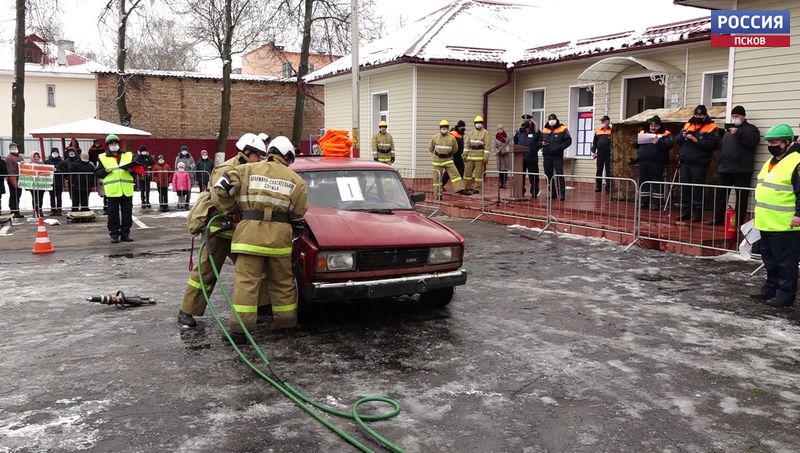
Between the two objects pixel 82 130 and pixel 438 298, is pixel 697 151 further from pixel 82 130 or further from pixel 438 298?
pixel 82 130

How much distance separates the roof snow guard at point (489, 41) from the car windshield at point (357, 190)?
9505 mm

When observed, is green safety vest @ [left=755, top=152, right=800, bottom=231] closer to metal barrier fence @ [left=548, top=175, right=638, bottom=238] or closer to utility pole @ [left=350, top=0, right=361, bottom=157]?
metal barrier fence @ [left=548, top=175, right=638, bottom=238]

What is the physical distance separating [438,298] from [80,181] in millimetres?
12497

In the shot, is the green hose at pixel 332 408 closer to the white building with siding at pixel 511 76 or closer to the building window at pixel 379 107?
the white building with siding at pixel 511 76

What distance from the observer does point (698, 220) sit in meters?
11.4

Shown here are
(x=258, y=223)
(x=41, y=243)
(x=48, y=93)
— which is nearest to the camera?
(x=258, y=223)

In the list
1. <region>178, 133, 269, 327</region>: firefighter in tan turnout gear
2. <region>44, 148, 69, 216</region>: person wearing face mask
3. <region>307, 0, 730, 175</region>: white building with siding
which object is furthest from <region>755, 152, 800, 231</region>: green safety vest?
<region>44, 148, 69, 216</region>: person wearing face mask

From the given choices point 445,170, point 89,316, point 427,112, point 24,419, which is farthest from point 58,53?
point 24,419

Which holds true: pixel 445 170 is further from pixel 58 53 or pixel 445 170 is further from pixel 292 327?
pixel 58 53

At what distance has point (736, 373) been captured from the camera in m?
5.32

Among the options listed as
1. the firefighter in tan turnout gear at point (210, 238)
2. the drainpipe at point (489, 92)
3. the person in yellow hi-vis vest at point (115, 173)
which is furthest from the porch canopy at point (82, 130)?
the firefighter in tan turnout gear at point (210, 238)

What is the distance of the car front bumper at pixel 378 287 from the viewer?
243 inches

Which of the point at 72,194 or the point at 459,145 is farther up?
the point at 459,145

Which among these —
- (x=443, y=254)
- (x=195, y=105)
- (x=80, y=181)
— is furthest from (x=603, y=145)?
(x=195, y=105)
